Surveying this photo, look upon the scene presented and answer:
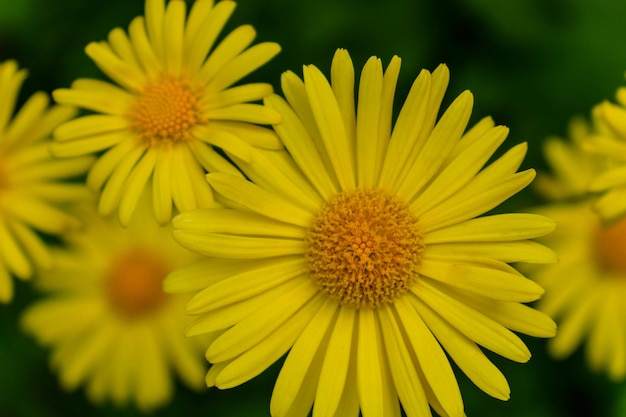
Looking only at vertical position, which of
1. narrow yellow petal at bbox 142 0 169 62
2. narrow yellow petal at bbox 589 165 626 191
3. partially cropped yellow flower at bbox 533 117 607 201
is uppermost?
partially cropped yellow flower at bbox 533 117 607 201

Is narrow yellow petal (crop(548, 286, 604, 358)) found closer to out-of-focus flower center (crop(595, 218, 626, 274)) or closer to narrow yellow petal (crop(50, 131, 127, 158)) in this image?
out-of-focus flower center (crop(595, 218, 626, 274))

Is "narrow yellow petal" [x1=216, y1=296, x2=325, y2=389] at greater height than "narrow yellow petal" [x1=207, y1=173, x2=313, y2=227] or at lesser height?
lesser

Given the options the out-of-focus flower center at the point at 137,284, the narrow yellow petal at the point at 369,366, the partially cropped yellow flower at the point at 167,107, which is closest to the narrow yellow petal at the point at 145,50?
the partially cropped yellow flower at the point at 167,107

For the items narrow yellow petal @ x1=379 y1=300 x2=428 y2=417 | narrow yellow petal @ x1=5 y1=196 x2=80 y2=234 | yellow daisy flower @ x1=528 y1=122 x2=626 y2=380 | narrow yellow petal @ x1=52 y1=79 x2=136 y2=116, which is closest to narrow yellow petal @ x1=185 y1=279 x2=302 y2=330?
narrow yellow petal @ x1=379 y1=300 x2=428 y2=417

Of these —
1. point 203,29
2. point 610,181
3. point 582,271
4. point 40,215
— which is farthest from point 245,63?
point 582,271

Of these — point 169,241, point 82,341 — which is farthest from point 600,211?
point 82,341

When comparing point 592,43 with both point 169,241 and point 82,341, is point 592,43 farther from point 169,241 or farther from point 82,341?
point 82,341
